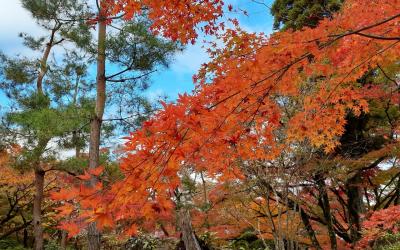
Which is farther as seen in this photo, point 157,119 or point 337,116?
point 337,116

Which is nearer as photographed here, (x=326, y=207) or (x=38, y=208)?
(x=326, y=207)

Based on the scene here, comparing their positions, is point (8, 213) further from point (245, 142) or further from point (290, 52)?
point (290, 52)

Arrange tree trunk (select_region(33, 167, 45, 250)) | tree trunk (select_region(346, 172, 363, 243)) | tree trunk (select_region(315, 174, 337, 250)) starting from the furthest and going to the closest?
tree trunk (select_region(33, 167, 45, 250)) → tree trunk (select_region(346, 172, 363, 243)) → tree trunk (select_region(315, 174, 337, 250))

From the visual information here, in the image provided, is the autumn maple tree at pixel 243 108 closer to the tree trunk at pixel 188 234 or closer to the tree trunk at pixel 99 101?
the tree trunk at pixel 188 234

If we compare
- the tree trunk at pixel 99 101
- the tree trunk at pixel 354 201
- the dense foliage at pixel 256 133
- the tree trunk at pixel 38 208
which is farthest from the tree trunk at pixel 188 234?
the tree trunk at pixel 38 208

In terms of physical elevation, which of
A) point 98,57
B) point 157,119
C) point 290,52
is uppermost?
point 98,57

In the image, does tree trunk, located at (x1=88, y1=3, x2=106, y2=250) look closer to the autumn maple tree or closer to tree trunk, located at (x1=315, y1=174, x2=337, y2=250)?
the autumn maple tree

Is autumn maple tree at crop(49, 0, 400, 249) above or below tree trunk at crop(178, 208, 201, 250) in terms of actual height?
above

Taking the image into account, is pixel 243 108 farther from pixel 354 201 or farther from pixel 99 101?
pixel 354 201

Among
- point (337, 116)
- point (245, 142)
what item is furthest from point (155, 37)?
point (337, 116)

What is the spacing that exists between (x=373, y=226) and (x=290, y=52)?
6971mm

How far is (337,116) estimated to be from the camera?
800 cm

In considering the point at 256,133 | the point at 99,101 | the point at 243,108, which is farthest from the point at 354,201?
the point at 243,108

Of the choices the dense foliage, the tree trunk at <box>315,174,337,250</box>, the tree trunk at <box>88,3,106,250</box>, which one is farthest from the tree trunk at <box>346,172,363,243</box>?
the tree trunk at <box>88,3,106,250</box>
